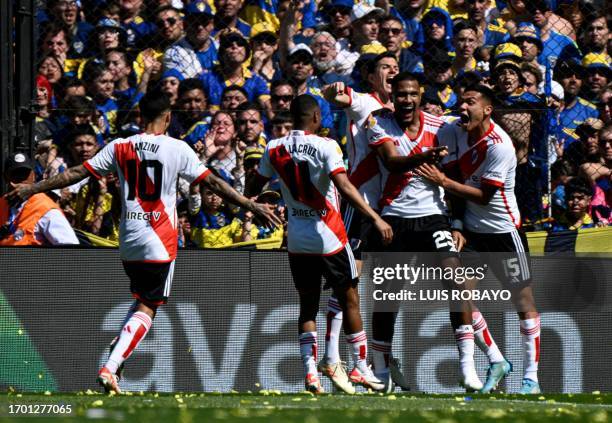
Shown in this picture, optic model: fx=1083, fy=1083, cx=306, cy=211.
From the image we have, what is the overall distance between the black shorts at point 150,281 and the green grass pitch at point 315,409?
0.68 meters

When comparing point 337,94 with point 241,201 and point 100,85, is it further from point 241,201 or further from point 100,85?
point 100,85

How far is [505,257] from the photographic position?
7965mm

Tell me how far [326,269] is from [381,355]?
0.84 meters

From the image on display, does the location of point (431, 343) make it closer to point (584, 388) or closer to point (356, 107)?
point (584, 388)

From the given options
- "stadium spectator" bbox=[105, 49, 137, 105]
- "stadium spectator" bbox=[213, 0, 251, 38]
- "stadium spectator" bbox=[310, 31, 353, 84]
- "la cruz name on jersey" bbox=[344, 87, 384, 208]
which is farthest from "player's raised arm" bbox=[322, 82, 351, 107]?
"stadium spectator" bbox=[213, 0, 251, 38]

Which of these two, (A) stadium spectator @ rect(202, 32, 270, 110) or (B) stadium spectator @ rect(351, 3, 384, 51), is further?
(B) stadium spectator @ rect(351, 3, 384, 51)

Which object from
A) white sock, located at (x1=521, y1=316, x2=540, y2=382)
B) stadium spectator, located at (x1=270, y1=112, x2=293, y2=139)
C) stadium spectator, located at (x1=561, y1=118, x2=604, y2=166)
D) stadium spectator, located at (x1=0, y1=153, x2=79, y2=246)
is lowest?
white sock, located at (x1=521, y1=316, x2=540, y2=382)

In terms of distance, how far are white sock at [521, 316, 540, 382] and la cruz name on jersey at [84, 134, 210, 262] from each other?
2.67 metres

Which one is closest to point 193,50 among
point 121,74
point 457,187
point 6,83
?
point 121,74

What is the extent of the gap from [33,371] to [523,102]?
4.56 m

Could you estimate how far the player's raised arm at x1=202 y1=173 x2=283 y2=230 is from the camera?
694cm

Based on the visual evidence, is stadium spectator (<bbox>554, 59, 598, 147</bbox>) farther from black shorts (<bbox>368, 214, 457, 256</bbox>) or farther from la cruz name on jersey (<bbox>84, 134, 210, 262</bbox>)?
la cruz name on jersey (<bbox>84, 134, 210, 262</bbox>)

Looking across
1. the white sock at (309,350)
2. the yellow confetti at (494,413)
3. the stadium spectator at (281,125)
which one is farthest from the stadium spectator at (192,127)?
the yellow confetti at (494,413)

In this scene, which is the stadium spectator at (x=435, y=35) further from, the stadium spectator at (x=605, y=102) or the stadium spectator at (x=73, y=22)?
the stadium spectator at (x=73, y=22)
